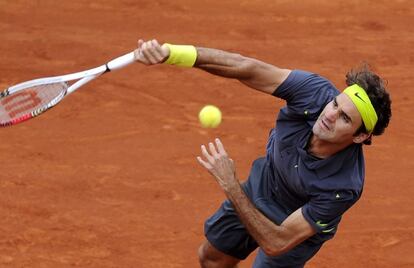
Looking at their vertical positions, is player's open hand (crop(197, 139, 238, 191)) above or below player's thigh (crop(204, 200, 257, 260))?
above

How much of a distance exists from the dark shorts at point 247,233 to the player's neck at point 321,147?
0.51m

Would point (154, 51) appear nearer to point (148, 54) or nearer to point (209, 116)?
point (148, 54)

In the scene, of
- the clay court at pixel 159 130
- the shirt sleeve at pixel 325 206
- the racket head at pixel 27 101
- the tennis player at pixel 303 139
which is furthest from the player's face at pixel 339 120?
the clay court at pixel 159 130

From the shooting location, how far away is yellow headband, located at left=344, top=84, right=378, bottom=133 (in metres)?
5.31

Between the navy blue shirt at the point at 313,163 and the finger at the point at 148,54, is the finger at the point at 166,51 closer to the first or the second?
the finger at the point at 148,54

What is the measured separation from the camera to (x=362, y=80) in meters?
5.42

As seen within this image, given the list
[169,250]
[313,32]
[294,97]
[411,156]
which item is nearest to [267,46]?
[313,32]

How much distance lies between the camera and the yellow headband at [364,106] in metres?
5.31

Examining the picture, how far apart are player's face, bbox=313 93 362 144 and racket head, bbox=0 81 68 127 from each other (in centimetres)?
162

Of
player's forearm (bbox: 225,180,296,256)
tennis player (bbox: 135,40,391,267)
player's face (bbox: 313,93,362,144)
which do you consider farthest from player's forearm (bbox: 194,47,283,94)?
player's forearm (bbox: 225,180,296,256)

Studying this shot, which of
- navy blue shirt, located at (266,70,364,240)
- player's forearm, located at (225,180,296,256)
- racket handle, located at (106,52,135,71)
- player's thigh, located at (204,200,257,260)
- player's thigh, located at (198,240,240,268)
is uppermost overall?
racket handle, located at (106,52,135,71)

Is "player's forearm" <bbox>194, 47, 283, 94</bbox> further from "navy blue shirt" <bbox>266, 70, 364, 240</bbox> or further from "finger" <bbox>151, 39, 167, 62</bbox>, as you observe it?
"finger" <bbox>151, 39, 167, 62</bbox>

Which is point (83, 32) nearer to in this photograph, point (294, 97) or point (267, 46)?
point (267, 46)

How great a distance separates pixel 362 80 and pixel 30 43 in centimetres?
563
